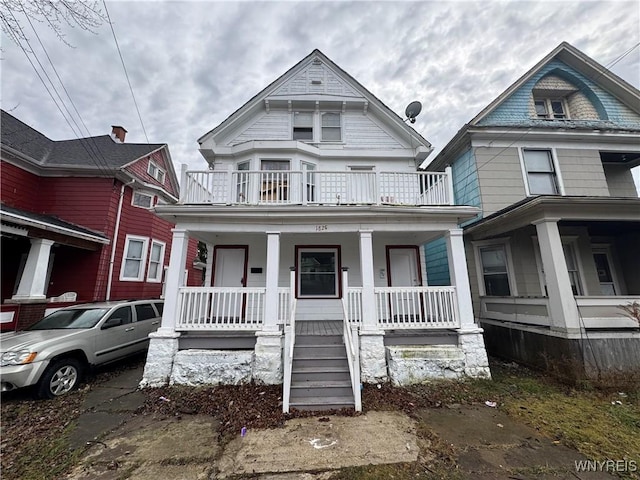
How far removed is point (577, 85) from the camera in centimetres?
931

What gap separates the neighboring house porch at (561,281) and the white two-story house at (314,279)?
1.60 m

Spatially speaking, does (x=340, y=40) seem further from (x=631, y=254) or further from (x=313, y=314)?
(x=631, y=254)

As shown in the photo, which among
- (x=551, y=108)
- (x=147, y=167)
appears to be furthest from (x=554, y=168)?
(x=147, y=167)

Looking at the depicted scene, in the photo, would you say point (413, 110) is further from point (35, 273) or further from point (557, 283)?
point (35, 273)

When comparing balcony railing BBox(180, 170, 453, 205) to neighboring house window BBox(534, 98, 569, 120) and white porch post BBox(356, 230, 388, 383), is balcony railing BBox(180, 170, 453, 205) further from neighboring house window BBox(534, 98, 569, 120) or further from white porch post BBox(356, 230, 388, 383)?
neighboring house window BBox(534, 98, 569, 120)

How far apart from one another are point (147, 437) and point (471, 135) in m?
10.6

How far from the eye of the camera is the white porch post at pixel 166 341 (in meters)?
5.30

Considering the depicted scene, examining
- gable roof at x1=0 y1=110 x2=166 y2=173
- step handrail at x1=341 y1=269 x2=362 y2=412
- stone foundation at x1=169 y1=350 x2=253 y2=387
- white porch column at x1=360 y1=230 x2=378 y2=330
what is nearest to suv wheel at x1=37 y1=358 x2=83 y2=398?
stone foundation at x1=169 y1=350 x2=253 y2=387

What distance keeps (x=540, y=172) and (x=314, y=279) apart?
8051 mm

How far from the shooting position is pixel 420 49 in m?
9.38

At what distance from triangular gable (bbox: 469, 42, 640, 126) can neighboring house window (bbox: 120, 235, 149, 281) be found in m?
13.7

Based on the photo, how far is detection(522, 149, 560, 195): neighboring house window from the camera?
823 centimetres

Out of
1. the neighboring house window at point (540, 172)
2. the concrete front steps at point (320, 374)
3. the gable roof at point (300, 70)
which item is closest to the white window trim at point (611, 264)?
the neighboring house window at point (540, 172)

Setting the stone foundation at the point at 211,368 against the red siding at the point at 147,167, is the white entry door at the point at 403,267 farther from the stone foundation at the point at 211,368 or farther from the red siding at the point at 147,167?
the red siding at the point at 147,167
